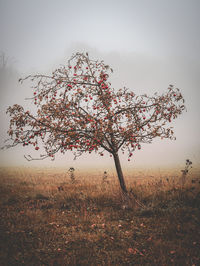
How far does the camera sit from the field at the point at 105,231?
338 cm

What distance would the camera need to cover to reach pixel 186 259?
3.23 metres

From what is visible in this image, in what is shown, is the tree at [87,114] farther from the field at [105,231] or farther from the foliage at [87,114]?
the field at [105,231]

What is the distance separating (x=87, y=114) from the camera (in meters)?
5.74

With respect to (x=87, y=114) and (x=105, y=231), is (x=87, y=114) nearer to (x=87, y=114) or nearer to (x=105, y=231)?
(x=87, y=114)

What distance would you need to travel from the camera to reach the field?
3.38m

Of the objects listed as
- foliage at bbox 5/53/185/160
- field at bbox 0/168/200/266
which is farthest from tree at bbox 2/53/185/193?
field at bbox 0/168/200/266

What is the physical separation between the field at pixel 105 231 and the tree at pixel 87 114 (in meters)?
1.98

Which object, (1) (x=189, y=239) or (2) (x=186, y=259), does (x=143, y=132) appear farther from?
(2) (x=186, y=259)

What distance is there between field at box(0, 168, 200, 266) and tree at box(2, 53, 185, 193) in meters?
1.98

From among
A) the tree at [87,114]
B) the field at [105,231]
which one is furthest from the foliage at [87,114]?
the field at [105,231]

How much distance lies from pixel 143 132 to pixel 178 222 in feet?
10.3

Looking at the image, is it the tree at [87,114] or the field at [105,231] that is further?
the tree at [87,114]

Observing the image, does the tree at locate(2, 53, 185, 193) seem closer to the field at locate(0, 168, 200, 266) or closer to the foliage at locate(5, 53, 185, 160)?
the foliage at locate(5, 53, 185, 160)

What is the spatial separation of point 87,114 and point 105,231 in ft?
12.8
